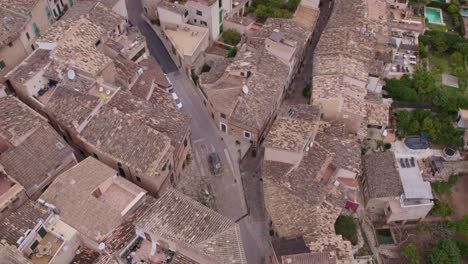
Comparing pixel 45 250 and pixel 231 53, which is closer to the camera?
pixel 45 250

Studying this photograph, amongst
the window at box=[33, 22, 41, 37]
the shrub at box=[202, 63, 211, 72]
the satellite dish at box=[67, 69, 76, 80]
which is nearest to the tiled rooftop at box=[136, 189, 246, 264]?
the satellite dish at box=[67, 69, 76, 80]

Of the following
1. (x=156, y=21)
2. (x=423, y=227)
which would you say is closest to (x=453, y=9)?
(x=423, y=227)

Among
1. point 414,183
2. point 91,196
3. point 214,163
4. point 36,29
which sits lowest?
point 414,183

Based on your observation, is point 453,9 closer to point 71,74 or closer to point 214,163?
point 214,163

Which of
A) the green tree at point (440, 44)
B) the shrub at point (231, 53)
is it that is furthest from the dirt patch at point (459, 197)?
the shrub at point (231, 53)

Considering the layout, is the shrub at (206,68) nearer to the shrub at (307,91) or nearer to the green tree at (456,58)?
the shrub at (307,91)

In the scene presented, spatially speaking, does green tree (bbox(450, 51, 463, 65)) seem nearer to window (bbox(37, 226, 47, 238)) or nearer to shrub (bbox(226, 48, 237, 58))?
shrub (bbox(226, 48, 237, 58))
